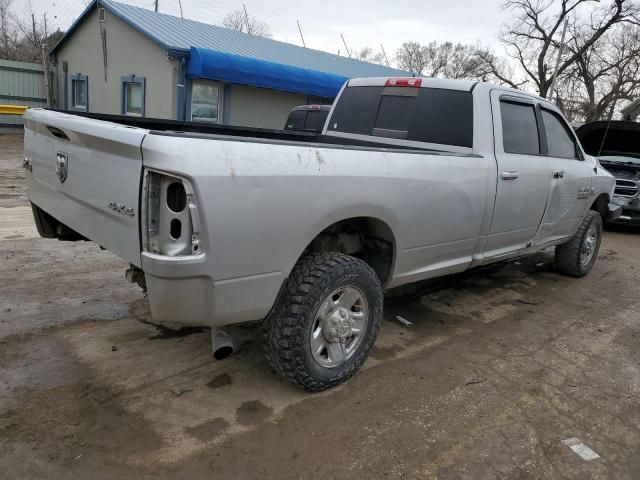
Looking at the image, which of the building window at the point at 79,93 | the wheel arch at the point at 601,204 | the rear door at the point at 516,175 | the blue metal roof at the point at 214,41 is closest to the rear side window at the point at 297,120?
the blue metal roof at the point at 214,41

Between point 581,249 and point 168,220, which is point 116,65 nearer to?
point 581,249

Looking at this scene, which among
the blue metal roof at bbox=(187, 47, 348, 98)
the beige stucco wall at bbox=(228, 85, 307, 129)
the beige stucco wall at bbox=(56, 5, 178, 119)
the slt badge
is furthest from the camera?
the beige stucco wall at bbox=(228, 85, 307, 129)

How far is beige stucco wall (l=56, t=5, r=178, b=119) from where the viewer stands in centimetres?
1423

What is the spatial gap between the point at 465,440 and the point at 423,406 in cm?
36

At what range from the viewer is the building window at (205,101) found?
1454 cm

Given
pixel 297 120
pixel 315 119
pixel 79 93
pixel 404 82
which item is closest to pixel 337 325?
pixel 404 82

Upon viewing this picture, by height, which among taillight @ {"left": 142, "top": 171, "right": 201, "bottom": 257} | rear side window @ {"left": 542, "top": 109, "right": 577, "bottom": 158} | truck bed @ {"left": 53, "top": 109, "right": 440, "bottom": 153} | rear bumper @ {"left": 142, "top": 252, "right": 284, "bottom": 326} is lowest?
rear bumper @ {"left": 142, "top": 252, "right": 284, "bottom": 326}

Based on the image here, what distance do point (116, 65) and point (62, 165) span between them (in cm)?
1480

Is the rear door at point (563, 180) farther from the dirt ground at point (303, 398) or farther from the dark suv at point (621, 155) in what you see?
the dark suv at point (621, 155)

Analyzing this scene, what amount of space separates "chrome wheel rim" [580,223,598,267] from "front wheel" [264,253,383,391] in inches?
154

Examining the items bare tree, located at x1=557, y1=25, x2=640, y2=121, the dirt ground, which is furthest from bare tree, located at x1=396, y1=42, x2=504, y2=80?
the dirt ground

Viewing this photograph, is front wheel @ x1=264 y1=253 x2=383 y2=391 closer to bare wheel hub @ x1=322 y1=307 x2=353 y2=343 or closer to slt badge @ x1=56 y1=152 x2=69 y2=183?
bare wheel hub @ x1=322 y1=307 x2=353 y2=343

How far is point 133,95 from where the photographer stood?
629 inches

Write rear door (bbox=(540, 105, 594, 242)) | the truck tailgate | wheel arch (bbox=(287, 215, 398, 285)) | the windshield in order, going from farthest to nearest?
the windshield → rear door (bbox=(540, 105, 594, 242)) → wheel arch (bbox=(287, 215, 398, 285)) → the truck tailgate
